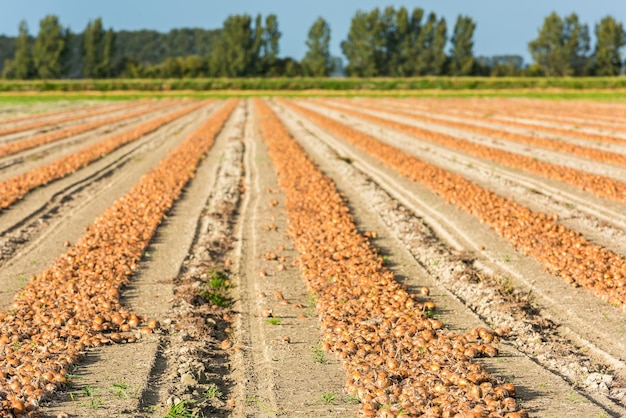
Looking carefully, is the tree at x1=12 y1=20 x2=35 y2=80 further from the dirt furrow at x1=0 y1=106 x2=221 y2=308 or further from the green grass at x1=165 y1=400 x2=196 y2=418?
the green grass at x1=165 y1=400 x2=196 y2=418

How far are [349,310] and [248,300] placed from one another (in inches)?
51.7

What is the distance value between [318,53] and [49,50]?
144 ft

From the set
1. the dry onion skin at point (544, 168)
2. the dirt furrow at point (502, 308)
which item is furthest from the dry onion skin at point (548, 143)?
the dirt furrow at point (502, 308)

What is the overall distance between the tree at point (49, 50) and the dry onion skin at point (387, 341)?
3917 inches

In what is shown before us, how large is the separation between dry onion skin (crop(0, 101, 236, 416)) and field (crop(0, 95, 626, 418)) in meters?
0.03

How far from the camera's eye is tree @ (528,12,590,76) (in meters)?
101

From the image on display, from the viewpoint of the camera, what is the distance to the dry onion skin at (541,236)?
300 inches

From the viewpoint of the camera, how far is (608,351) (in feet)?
19.5

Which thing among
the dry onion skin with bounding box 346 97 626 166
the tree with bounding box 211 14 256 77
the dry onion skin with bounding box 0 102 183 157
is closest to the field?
the dry onion skin with bounding box 346 97 626 166

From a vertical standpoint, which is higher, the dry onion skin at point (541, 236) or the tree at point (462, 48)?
the tree at point (462, 48)

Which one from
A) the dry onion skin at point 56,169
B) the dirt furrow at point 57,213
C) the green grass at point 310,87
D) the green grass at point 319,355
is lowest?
the green grass at point 319,355

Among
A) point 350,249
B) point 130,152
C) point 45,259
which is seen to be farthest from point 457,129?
point 45,259

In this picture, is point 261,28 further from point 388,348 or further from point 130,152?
point 388,348

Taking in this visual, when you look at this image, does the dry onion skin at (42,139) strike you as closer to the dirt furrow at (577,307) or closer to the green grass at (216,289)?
the green grass at (216,289)
